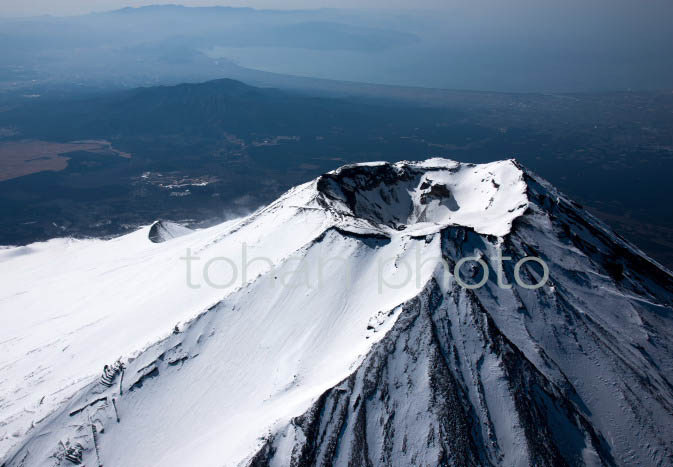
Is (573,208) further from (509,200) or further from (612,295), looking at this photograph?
(612,295)

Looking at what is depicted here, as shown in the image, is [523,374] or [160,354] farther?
[160,354]

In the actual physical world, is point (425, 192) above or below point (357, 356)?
above

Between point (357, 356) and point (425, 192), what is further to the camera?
point (425, 192)

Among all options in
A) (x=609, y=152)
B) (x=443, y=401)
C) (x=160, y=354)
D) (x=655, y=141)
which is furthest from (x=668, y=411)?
(x=655, y=141)

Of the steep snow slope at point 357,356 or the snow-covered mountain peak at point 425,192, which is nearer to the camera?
the steep snow slope at point 357,356

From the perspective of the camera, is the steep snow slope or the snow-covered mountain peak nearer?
the steep snow slope
